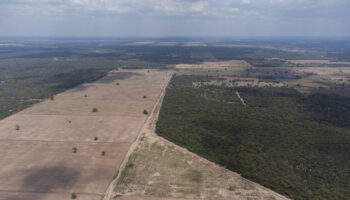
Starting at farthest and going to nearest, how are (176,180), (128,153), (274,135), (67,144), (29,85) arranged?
(29,85)
(274,135)
(67,144)
(128,153)
(176,180)

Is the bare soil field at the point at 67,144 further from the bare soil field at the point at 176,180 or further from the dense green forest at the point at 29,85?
the dense green forest at the point at 29,85

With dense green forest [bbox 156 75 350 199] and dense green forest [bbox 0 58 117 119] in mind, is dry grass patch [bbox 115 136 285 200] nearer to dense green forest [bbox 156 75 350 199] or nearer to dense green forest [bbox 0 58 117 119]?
dense green forest [bbox 156 75 350 199]

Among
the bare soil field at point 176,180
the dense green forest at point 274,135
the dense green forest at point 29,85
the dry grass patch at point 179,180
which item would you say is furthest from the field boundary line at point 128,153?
the dense green forest at point 29,85

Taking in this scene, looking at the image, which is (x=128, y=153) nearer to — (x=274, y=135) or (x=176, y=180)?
(x=176, y=180)

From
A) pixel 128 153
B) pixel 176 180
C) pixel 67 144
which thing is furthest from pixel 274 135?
pixel 67 144

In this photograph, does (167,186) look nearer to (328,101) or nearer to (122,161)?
(122,161)

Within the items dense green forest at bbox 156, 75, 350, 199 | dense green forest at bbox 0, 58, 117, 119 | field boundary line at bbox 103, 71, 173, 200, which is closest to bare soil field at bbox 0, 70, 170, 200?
field boundary line at bbox 103, 71, 173, 200
